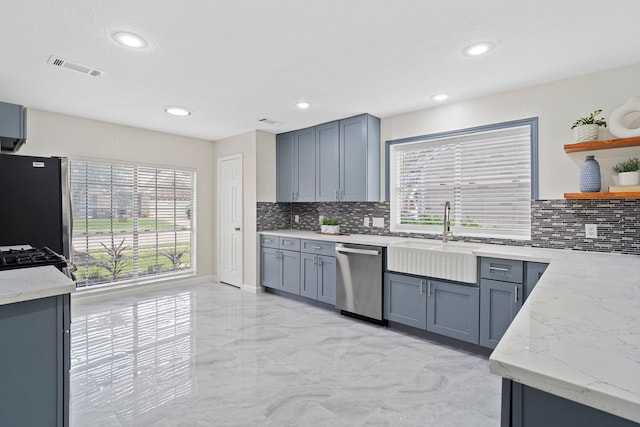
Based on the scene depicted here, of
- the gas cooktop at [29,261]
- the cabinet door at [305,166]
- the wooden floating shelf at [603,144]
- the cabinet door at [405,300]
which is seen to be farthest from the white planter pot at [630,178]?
the gas cooktop at [29,261]

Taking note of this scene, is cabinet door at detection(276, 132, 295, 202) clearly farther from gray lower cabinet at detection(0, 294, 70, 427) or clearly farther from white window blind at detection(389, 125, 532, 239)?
gray lower cabinet at detection(0, 294, 70, 427)

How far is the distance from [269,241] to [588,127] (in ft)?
12.1

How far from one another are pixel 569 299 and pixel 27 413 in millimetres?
2264

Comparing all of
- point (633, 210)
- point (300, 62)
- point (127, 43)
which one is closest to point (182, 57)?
point (127, 43)

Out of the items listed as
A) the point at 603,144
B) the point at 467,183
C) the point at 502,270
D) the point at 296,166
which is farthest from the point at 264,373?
the point at 603,144

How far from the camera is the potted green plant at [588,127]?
103 inches

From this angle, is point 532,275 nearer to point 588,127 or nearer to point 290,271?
point 588,127

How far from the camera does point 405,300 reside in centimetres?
331

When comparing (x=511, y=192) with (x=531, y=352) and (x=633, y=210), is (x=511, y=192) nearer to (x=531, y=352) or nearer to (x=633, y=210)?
(x=633, y=210)

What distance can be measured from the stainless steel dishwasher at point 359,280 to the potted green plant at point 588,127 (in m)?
1.94

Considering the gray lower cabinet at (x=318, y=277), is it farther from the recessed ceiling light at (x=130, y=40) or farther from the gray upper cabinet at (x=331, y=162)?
the recessed ceiling light at (x=130, y=40)

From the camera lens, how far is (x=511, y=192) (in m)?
3.24

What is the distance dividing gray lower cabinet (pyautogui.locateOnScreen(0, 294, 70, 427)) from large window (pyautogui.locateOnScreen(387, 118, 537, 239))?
3346mm

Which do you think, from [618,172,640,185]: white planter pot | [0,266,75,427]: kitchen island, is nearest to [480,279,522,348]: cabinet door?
[618,172,640,185]: white planter pot
